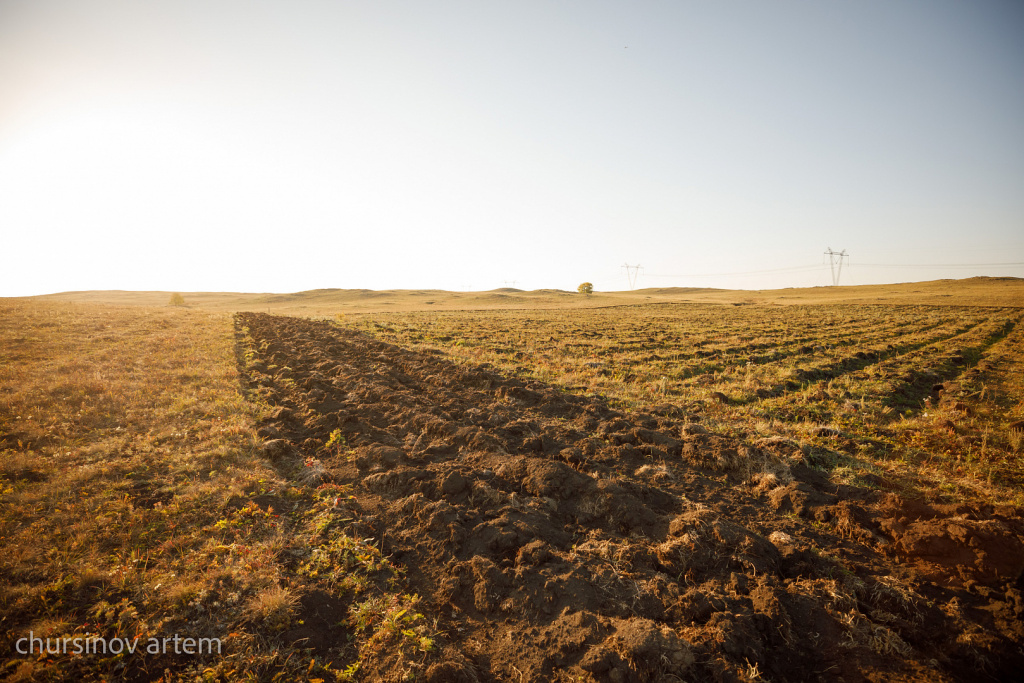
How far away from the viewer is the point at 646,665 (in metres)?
3.32

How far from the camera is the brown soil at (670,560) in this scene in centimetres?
346

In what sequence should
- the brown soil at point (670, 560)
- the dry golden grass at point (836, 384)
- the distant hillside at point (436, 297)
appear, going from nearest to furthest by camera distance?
the brown soil at point (670, 560), the dry golden grass at point (836, 384), the distant hillside at point (436, 297)

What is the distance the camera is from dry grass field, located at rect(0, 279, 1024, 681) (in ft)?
11.5

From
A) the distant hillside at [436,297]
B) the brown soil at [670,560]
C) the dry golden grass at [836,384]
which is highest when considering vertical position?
the distant hillside at [436,297]

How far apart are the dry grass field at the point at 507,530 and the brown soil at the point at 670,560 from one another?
0.03 m

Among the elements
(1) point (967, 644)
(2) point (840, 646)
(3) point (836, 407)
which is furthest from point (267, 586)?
(3) point (836, 407)

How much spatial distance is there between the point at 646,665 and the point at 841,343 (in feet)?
73.8

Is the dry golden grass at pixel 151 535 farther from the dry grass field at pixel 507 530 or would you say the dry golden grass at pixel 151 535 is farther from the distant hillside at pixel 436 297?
A: the distant hillside at pixel 436 297

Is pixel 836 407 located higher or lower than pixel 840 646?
higher

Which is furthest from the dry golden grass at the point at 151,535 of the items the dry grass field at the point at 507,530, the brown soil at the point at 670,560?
the brown soil at the point at 670,560

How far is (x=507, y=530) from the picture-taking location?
4988 millimetres

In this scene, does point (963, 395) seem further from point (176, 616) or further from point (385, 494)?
Result: point (176, 616)

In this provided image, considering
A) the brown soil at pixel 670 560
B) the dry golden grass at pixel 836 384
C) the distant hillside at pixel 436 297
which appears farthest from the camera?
the distant hillside at pixel 436 297

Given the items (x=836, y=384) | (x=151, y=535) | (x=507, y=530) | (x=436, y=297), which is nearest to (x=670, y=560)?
(x=507, y=530)
